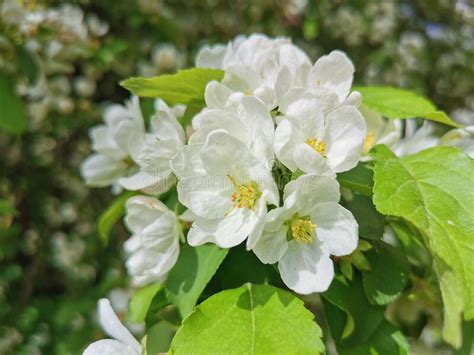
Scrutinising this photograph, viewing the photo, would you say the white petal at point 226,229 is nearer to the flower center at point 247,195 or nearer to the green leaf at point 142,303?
the flower center at point 247,195

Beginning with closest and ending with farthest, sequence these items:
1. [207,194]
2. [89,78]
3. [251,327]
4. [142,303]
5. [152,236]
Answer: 1. [251,327]
2. [207,194]
3. [152,236]
4. [142,303]
5. [89,78]

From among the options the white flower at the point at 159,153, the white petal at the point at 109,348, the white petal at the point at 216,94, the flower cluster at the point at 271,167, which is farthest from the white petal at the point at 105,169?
the white petal at the point at 109,348

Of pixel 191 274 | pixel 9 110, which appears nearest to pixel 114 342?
pixel 191 274

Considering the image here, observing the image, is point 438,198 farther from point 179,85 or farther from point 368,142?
point 179,85

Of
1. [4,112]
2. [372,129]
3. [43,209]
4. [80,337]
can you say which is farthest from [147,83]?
[43,209]

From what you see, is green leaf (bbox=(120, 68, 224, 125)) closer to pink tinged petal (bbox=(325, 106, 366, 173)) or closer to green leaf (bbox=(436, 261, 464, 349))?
pink tinged petal (bbox=(325, 106, 366, 173))

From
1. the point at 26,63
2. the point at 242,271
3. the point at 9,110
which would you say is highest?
the point at 242,271
